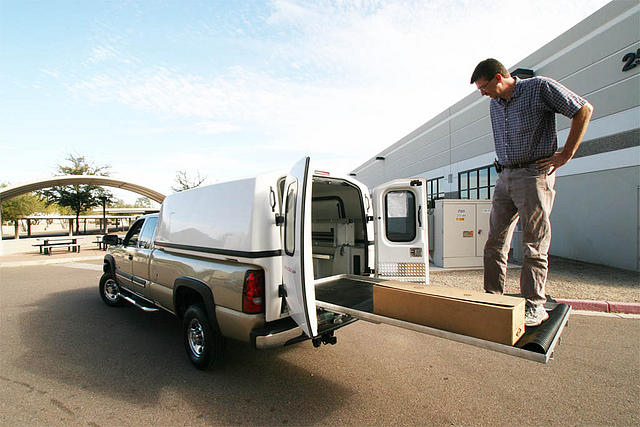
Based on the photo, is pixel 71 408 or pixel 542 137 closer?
pixel 542 137

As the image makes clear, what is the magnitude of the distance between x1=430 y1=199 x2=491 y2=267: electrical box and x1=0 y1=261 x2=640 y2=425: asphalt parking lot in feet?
13.9

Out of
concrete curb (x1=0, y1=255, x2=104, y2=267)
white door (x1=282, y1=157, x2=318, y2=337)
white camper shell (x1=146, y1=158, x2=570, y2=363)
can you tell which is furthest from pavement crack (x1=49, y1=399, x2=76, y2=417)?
concrete curb (x1=0, y1=255, x2=104, y2=267)

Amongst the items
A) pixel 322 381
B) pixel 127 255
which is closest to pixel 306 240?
pixel 322 381

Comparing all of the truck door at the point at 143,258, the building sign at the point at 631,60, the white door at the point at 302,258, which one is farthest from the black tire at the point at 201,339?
the building sign at the point at 631,60

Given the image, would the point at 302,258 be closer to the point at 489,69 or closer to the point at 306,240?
the point at 306,240

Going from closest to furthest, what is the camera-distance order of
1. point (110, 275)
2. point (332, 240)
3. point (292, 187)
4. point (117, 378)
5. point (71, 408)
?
point (71, 408) → point (292, 187) → point (117, 378) → point (332, 240) → point (110, 275)

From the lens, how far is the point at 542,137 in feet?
7.70

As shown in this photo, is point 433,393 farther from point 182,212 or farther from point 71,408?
point 182,212

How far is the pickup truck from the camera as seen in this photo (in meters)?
2.62

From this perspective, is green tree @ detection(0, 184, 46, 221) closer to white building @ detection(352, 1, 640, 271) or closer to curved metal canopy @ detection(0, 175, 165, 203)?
curved metal canopy @ detection(0, 175, 165, 203)

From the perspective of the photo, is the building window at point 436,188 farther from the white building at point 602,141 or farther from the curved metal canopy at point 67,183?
the curved metal canopy at point 67,183

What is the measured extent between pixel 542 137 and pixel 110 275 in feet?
22.2

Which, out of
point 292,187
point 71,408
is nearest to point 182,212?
point 292,187

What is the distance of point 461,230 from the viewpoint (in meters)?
8.95
